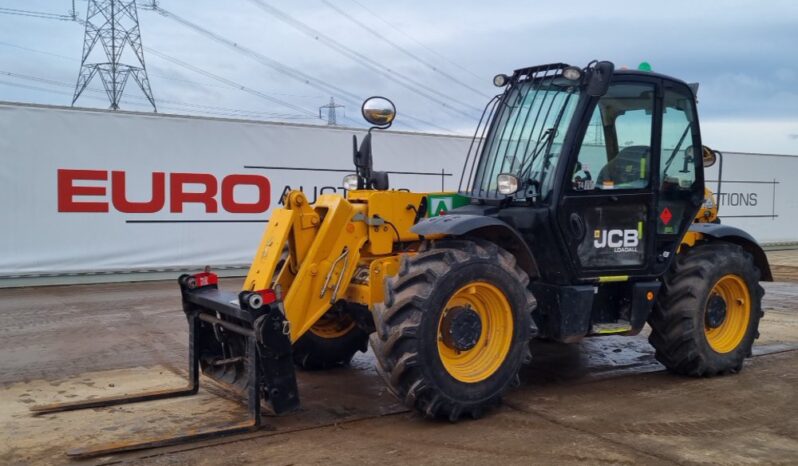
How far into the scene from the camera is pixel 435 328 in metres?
4.86

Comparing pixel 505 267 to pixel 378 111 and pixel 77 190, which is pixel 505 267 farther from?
pixel 77 190

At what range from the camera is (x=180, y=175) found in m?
13.1

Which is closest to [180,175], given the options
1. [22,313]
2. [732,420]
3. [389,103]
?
[22,313]

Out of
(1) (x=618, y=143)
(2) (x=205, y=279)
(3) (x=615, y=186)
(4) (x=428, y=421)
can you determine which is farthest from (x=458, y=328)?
(1) (x=618, y=143)

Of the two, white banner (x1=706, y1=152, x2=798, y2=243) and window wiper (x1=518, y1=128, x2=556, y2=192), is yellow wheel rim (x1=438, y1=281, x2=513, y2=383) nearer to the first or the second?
window wiper (x1=518, y1=128, x2=556, y2=192)

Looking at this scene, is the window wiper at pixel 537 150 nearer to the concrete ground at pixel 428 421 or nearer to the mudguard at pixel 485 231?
the mudguard at pixel 485 231

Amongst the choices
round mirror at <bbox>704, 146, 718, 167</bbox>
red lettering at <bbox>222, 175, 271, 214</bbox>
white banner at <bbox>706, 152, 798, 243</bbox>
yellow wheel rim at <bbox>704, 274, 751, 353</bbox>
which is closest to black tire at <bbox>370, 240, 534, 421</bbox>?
yellow wheel rim at <bbox>704, 274, 751, 353</bbox>

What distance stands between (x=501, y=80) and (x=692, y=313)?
2495 millimetres

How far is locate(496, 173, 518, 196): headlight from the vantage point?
550 cm

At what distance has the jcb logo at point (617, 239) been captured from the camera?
586 centimetres

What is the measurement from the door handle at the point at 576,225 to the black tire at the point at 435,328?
721mm

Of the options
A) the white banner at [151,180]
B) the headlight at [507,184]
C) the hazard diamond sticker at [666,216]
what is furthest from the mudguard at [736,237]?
the white banner at [151,180]

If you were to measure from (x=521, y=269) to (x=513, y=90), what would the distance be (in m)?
1.66

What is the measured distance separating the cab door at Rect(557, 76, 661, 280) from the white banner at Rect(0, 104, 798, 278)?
8.79 m
